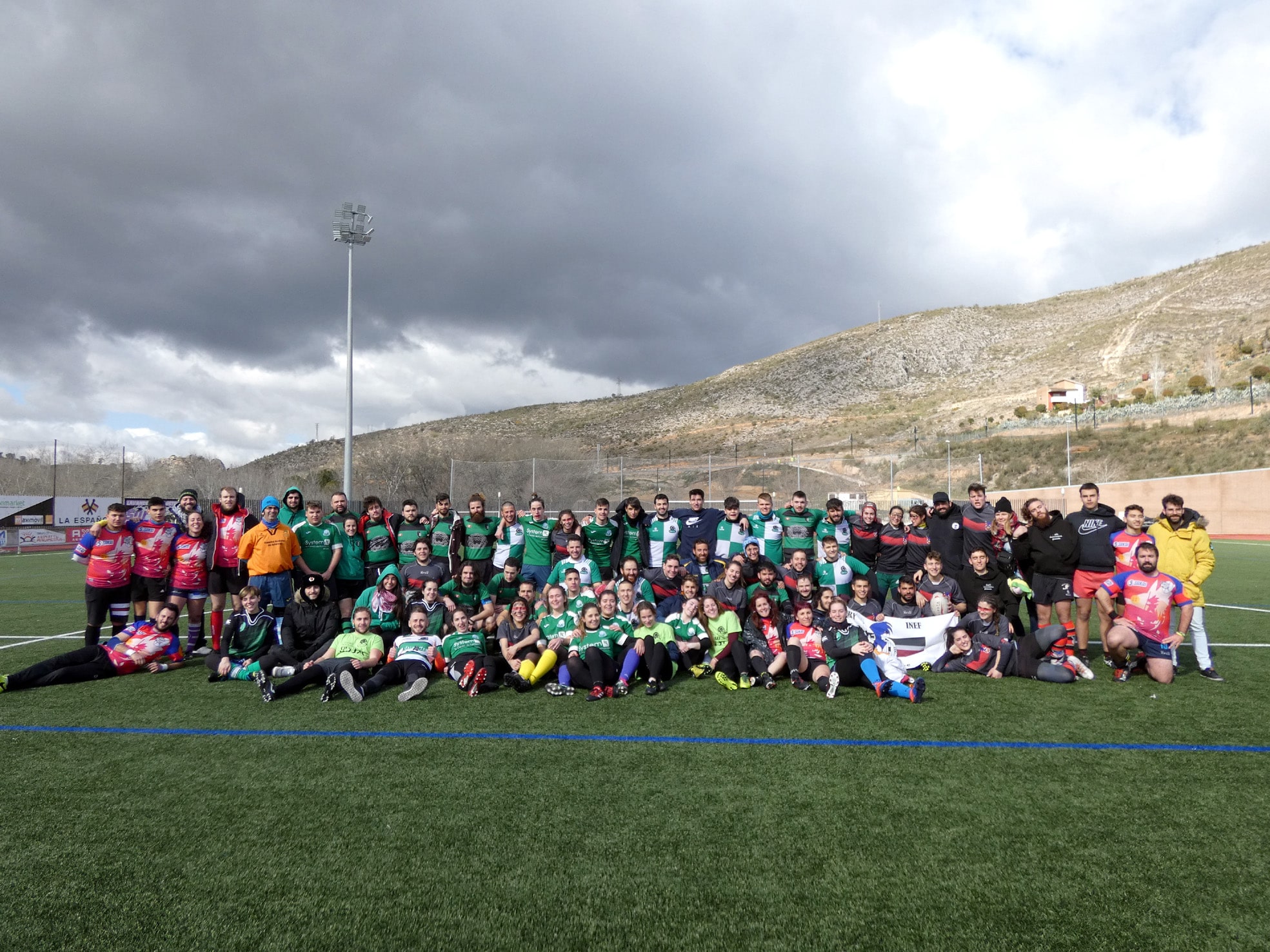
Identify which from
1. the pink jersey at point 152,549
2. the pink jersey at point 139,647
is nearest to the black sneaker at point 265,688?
the pink jersey at point 139,647

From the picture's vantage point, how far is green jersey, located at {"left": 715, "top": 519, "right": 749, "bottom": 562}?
8070mm

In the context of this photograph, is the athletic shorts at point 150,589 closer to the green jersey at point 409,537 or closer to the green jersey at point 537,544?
the green jersey at point 409,537

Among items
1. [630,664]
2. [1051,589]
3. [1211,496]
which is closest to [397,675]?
[630,664]

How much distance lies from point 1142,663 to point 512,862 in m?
5.86

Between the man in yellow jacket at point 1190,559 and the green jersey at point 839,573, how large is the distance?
2.61 m

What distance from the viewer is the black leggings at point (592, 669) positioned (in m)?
5.82

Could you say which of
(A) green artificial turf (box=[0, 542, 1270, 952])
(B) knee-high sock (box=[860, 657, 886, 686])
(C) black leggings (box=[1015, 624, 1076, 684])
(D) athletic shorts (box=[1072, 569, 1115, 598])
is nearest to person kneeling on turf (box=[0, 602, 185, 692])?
(A) green artificial turf (box=[0, 542, 1270, 952])

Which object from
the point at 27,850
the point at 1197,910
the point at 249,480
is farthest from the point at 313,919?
the point at 249,480

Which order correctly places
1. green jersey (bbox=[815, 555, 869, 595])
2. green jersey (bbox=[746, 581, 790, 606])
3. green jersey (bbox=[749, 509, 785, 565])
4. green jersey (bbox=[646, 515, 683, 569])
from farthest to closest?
1. green jersey (bbox=[646, 515, 683, 569])
2. green jersey (bbox=[749, 509, 785, 565])
3. green jersey (bbox=[815, 555, 869, 595])
4. green jersey (bbox=[746, 581, 790, 606])

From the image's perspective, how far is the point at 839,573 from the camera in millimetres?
7453

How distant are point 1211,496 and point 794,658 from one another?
28.2 metres

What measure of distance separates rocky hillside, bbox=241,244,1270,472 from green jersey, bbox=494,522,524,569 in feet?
130

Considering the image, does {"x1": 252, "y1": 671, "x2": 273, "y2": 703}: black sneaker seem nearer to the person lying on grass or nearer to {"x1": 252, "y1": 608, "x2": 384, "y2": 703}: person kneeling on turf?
{"x1": 252, "y1": 608, "x2": 384, "y2": 703}: person kneeling on turf

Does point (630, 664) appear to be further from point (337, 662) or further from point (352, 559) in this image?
point (352, 559)
